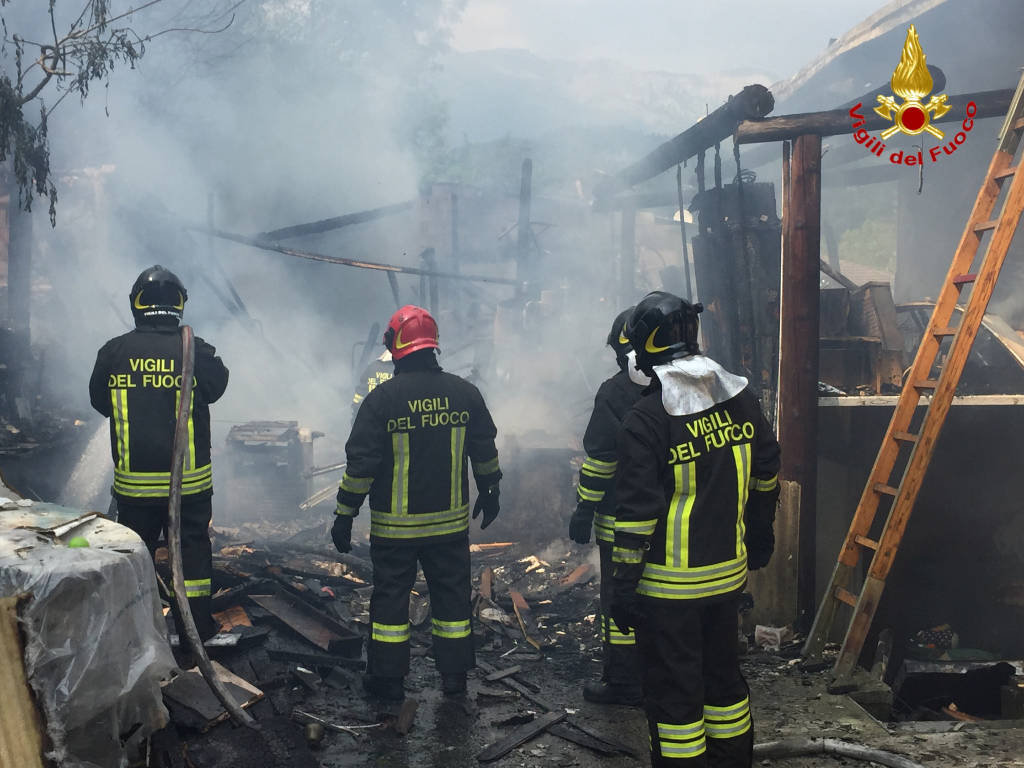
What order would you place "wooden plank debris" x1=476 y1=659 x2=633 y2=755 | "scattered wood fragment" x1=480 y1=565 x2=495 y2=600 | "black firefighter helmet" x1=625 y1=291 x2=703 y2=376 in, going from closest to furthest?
"black firefighter helmet" x1=625 y1=291 x2=703 y2=376
"wooden plank debris" x1=476 y1=659 x2=633 y2=755
"scattered wood fragment" x1=480 y1=565 x2=495 y2=600

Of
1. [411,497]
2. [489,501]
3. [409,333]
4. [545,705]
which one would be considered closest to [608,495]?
[489,501]

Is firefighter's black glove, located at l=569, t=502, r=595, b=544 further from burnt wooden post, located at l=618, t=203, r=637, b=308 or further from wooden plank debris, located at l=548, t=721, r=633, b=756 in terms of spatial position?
burnt wooden post, located at l=618, t=203, r=637, b=308

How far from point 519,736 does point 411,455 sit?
164cm

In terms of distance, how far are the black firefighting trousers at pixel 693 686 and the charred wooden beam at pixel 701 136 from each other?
157 inches

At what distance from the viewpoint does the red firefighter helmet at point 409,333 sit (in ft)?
16.0

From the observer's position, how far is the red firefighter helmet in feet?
16.0

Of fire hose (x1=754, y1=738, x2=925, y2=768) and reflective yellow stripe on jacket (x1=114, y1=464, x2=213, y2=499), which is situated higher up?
reflective yellow stripe on jacket (x1=114, y1=464, x2=213, y2=499)

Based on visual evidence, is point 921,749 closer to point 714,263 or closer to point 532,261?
point 714,263

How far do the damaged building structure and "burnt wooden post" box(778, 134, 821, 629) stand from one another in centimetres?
2

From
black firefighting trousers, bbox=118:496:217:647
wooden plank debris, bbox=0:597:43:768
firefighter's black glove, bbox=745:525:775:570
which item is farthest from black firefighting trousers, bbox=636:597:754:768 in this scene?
black firefighting trousers, bbox=118:496:217:647

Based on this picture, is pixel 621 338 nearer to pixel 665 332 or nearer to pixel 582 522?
pixel 582 522

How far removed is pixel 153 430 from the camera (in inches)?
190

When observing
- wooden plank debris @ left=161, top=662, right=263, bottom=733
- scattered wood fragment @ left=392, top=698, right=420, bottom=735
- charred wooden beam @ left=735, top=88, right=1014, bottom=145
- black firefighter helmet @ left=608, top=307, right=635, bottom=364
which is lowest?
scattered wood fragment @ left=392, top=698, right=420, bottom=735

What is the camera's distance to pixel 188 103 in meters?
16.9
